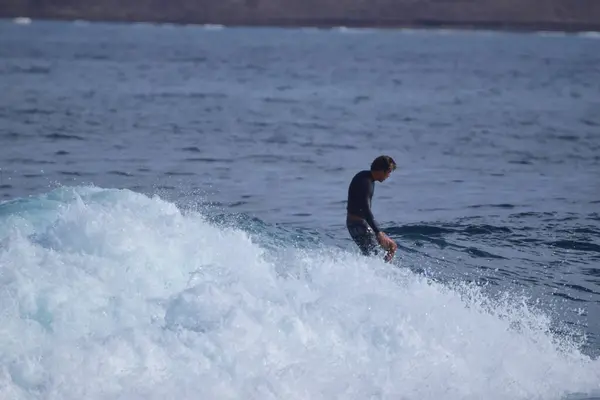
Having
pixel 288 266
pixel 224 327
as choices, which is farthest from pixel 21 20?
pixel 224 327

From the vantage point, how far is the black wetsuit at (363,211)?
1107cm

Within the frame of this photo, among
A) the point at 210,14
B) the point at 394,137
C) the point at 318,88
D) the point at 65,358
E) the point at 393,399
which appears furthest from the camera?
the point at 210,14

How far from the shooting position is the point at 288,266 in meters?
10.6

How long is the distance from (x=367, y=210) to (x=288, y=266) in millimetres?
1125

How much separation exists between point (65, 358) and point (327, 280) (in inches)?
123

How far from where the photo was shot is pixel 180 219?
1070 centimetres

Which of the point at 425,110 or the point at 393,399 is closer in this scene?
the point at 393,399

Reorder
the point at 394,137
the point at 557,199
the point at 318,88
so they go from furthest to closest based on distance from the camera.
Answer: the point at 318,88 < the point at 394,137 < the point at 557,199

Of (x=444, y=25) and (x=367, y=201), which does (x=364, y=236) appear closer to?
(x=367, y=201)

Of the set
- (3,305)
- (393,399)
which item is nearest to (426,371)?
(393,399)

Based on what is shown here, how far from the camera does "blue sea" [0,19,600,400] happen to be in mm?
8414

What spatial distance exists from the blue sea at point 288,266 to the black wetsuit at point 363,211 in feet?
1.09

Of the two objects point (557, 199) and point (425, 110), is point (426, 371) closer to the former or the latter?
point (557, 199)

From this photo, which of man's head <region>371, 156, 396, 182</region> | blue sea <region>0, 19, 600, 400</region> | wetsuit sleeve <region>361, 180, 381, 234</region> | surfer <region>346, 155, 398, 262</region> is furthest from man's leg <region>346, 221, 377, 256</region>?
man's head <region>371, 156, 396, 182</region>
